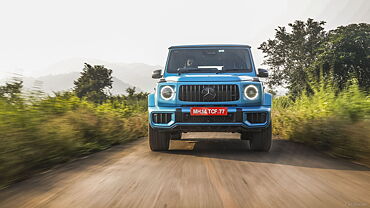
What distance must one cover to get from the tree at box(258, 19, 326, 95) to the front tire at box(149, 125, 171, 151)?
32135 millimetres

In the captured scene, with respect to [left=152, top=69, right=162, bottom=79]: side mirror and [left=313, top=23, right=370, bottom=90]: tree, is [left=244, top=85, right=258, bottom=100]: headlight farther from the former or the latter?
[left=313, top=23, right=370, bottom=90]: tree

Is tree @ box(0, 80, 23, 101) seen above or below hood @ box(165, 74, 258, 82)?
below

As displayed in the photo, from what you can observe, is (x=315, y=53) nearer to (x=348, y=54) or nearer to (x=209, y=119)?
(x=348, y=54)

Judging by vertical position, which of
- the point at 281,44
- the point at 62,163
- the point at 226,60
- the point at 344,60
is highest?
the point at 281,44

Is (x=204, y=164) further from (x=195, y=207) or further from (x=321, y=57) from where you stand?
(x=321, y=57)

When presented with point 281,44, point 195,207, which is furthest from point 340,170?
point 281,44

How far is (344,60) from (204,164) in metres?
31.0

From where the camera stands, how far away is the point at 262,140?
6062mm

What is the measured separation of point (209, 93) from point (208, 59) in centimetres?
147

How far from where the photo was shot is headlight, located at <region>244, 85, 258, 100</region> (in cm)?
591

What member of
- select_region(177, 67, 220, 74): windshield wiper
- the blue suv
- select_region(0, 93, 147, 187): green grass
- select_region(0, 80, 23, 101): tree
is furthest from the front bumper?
select_region(0, 80, 23, 101): tree

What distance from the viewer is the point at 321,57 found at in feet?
108

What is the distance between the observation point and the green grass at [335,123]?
5434 mm

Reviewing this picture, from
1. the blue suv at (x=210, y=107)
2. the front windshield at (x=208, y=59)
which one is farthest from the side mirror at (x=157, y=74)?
the blue suv at (x=210, y=107)
